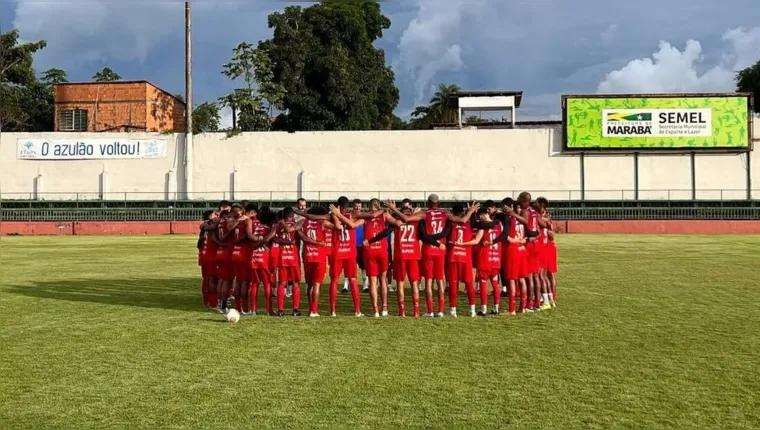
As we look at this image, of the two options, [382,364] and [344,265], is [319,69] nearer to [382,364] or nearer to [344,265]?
[344,265]

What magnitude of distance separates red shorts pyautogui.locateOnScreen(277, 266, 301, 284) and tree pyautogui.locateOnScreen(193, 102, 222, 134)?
159 ft

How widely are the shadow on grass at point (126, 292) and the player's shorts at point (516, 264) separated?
4914 millimetres

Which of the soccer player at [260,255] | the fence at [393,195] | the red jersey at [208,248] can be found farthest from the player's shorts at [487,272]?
the fence at [393,195]

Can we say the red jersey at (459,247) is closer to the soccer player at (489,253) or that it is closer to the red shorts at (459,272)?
the red shorts at (459,272)

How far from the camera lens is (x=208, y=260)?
1120 cm

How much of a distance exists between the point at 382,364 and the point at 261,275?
3.83 meters

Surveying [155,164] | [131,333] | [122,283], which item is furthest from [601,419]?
[155,164]

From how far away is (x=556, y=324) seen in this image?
379 inches

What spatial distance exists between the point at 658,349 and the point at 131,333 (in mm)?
6552

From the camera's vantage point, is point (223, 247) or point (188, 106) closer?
point (223, 247)

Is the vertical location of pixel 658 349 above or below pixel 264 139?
below

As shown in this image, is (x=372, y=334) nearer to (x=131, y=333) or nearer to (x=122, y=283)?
(x=131, y=333)

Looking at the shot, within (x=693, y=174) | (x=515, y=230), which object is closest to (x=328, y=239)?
(x=515, y=230)

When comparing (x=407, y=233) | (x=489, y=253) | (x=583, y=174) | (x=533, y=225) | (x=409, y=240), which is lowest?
(x=489, y=253)
